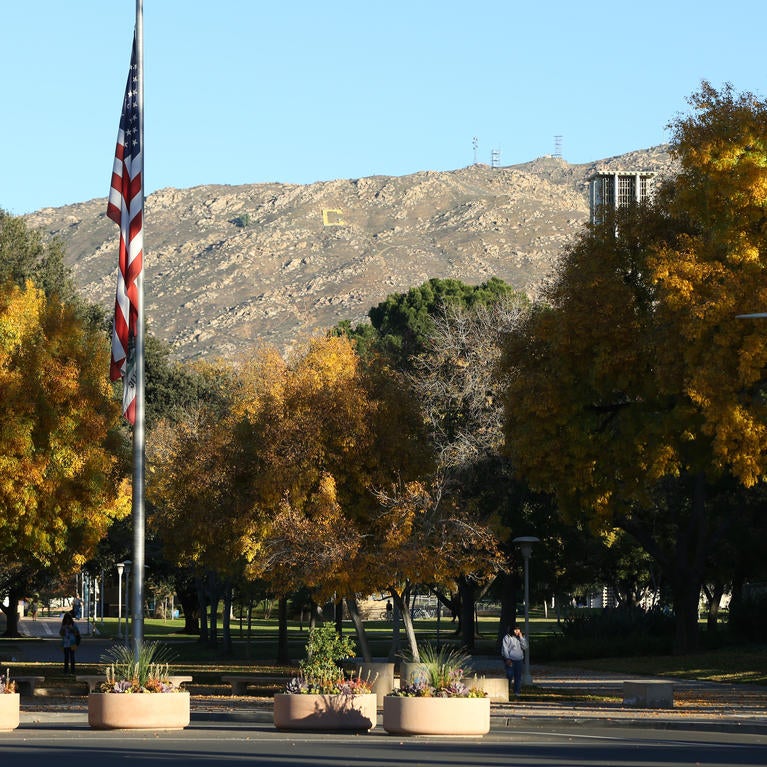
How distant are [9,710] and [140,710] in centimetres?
214

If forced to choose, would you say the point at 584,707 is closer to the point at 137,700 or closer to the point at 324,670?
the point at 324,670

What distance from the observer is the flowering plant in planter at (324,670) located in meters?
22.9

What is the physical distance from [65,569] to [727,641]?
23440mm

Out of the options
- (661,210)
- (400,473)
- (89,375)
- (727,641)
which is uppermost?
(661,210)

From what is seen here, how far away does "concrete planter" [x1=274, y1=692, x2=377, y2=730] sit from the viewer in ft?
75.8

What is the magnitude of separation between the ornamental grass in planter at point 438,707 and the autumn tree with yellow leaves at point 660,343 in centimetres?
1152

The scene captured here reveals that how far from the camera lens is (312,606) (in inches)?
2176

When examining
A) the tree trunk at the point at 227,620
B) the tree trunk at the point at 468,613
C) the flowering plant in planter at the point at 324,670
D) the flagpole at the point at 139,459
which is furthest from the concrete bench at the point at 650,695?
the tree trunk at the point at 227,620

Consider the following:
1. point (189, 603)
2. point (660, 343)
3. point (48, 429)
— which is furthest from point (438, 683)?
point (189, 603)

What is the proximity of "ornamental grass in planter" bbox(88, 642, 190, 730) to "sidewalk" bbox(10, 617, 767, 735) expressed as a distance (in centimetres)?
321

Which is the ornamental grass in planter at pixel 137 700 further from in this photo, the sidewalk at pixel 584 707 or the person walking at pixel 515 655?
the person walking at pixel 515 655

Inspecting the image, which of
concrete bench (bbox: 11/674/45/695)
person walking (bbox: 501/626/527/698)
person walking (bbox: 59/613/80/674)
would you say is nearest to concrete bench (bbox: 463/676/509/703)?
person walking (bbox: 501/626/527/698)

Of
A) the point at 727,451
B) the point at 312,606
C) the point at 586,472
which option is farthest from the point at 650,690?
the point at 312,606

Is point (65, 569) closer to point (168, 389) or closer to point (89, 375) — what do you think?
point (89, 375)
